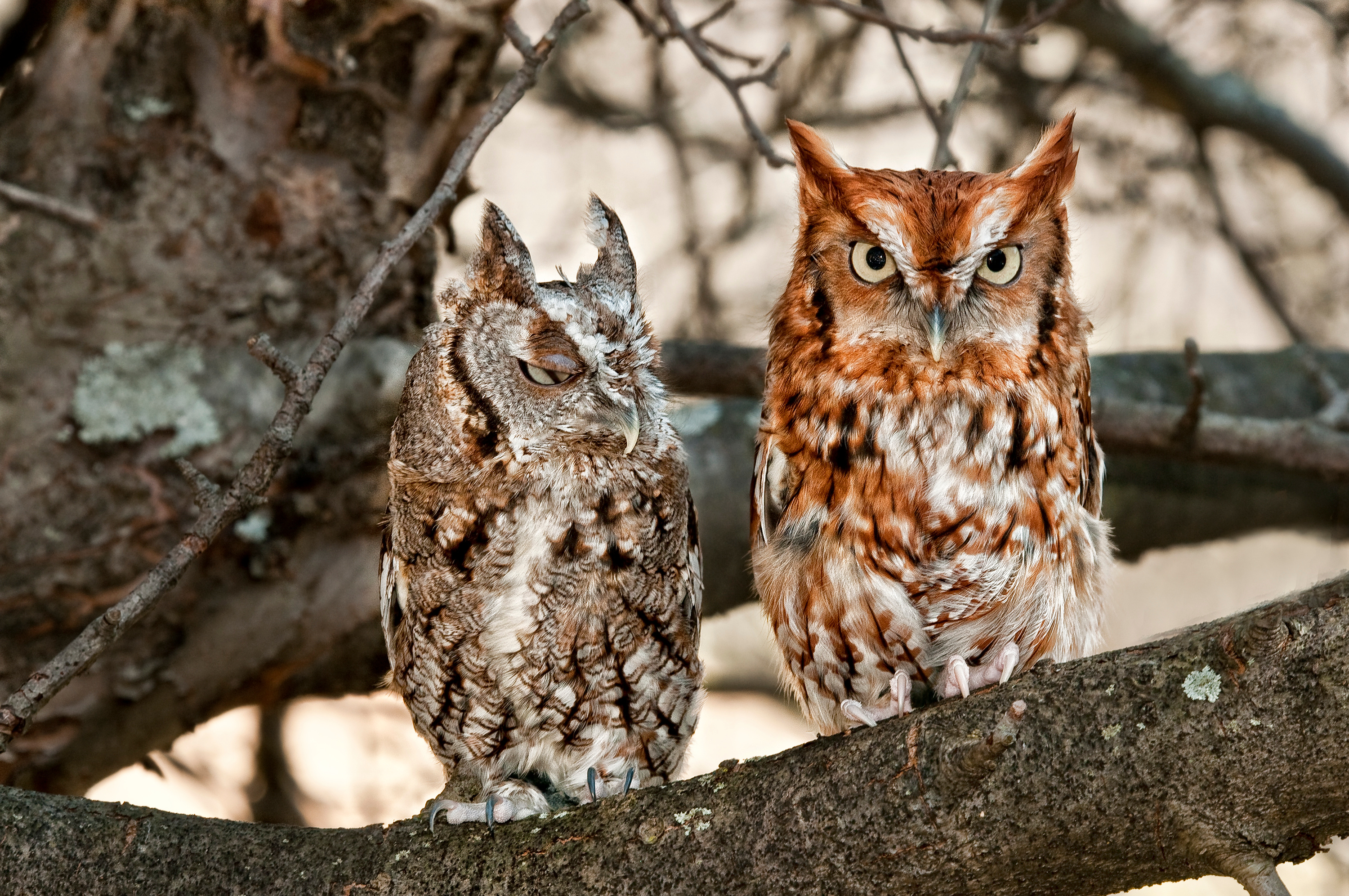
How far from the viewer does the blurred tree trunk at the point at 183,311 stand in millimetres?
2250

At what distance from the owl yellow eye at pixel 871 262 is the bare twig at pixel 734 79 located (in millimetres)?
335

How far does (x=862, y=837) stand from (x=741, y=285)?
2.76 m

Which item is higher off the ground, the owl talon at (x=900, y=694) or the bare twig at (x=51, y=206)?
the bare twig at (x=51, y=206)

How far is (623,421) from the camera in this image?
6.02ft

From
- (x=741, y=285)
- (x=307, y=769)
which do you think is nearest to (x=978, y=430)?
(x=741, y=285)

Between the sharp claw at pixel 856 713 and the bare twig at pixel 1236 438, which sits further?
the bare twig at pixel 1236 438

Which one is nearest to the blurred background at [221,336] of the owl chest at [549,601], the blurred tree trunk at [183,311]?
the blurred tree trunk at [183,311]

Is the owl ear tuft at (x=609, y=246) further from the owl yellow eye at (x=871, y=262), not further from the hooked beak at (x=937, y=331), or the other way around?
the hooked beak at (x=937, y=331)

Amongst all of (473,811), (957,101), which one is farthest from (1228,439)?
(473,811)

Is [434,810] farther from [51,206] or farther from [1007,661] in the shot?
[51,206]

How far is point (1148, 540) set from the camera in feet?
9.79

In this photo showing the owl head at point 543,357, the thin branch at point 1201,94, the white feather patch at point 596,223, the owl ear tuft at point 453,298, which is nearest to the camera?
the owl head at point 543,357

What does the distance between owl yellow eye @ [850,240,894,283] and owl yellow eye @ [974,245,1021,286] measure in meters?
0.13

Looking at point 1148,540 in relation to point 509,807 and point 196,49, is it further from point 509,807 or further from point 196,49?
point 196,49
